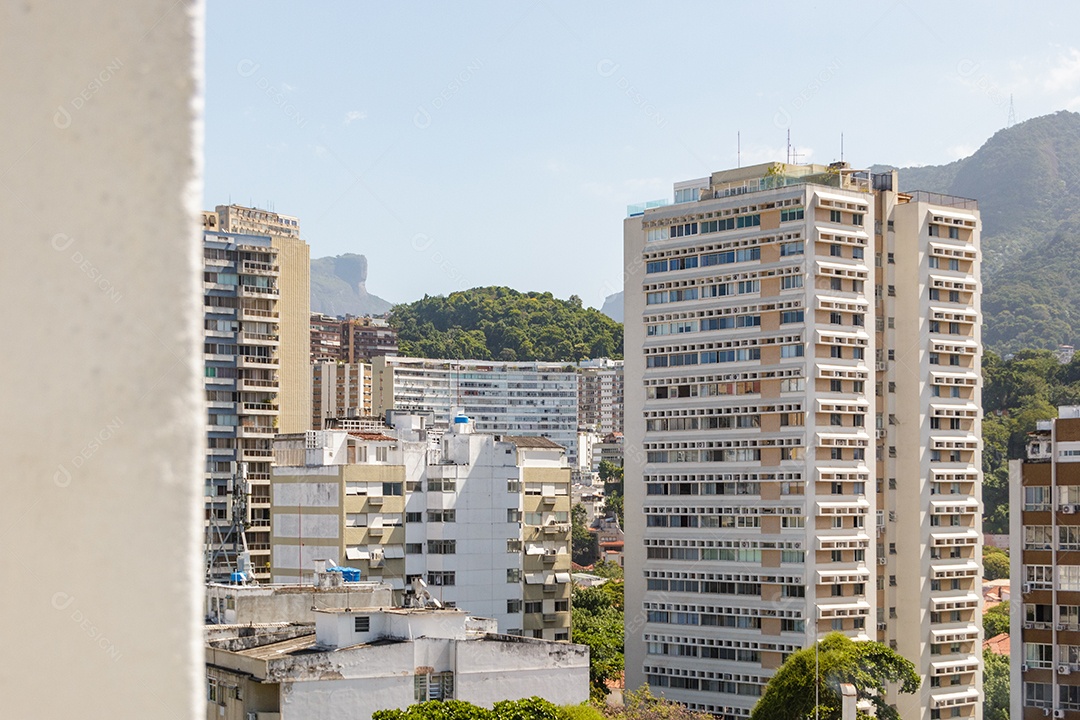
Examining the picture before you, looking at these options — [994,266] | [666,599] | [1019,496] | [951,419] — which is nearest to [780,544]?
[666,599]

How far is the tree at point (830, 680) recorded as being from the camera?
34.9 metres

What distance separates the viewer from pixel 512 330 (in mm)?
166000

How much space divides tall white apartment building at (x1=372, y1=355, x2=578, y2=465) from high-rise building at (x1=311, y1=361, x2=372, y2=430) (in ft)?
65.4

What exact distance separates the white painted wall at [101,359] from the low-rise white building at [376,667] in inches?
1032

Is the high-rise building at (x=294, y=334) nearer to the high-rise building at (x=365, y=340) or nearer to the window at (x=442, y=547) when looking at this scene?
the window at (x=442, y=547)

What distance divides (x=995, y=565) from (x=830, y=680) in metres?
57.3

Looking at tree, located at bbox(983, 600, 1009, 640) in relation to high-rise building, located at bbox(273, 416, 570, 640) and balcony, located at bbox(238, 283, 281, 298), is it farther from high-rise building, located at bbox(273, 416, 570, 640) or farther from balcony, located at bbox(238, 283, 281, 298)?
balcony, located at bbox(238, 283, 281, 298)

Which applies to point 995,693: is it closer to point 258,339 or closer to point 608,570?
point 608,570

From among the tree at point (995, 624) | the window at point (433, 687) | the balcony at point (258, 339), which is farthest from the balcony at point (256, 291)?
the tree at point (995, 624)

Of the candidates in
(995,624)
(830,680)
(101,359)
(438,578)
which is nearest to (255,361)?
(438,578)

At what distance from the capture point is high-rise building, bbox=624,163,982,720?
4778 cm

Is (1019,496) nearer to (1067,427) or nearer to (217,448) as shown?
(1067,427)

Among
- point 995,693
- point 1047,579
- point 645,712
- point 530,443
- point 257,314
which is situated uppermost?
point 257,314

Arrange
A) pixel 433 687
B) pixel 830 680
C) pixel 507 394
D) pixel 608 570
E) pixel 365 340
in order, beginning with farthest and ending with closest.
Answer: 1. pixel 365 340
2. pixel 507 394
3. pixel 608 570
4. pixel 830 680
5. pixel 433 687
